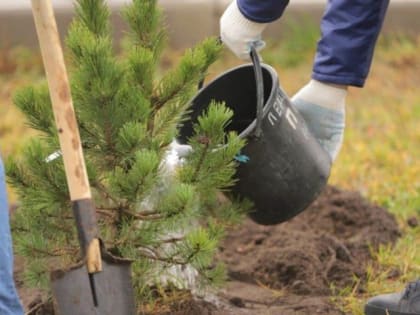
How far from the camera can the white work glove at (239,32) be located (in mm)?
2748

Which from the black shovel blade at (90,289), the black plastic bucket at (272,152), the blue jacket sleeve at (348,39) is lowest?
the black shovel blade at (90,289)

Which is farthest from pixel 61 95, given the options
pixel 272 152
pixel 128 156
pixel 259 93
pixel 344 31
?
pixel 344 31

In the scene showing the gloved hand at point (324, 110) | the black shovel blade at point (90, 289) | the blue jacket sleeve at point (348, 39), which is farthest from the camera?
the gloved hand at point (324, 110)

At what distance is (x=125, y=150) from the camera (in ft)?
7.27

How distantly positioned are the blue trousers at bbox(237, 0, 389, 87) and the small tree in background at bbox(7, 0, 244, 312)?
0.42 m

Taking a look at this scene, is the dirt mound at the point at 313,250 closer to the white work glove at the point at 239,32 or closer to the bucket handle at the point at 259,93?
the bucket handle at the point at 259,93

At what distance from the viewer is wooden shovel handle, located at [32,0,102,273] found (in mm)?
1962

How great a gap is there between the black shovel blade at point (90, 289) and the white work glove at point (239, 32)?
2.91 feet

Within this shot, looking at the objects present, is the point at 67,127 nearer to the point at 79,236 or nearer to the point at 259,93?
the point at 79,236

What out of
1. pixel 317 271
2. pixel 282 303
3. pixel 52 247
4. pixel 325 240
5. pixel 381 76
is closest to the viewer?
pixel 52 247

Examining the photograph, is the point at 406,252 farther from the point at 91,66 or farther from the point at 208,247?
the point at 91,66

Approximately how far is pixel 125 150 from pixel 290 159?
1.99ft

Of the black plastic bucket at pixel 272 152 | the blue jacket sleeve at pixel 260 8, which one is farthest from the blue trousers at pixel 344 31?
the black plastic bucket at pixel 272 152

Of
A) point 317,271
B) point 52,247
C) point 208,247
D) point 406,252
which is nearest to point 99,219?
point 52,247
